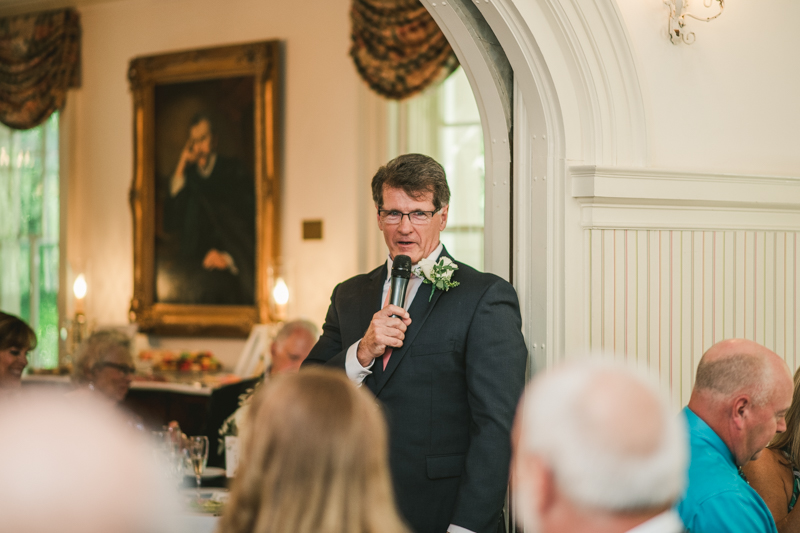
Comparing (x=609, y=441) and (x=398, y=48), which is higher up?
(x=398, y=48)

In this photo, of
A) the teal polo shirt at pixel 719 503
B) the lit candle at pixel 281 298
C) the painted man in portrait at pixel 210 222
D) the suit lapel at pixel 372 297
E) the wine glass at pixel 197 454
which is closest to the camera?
the teal polo shirt at pixel 719 503

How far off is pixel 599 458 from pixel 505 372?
1328 mm

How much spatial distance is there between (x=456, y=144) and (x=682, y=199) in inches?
156

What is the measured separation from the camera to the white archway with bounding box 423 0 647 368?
2.95 metres

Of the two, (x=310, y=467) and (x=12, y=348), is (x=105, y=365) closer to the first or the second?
(x=12, y=348)

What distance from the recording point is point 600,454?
123cm

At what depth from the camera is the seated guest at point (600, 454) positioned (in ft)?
4.06

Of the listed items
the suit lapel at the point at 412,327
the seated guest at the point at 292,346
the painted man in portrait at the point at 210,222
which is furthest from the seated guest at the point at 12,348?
the painted man in portrait at the point at 210,222

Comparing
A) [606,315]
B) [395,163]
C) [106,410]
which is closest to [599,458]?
[106,410]

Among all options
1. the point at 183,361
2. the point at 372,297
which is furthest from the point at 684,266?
the point at 183,361

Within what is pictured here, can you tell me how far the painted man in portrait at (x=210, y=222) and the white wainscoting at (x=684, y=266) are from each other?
16.9ft

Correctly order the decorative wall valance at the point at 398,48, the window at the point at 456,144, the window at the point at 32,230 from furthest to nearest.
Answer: the window at the point at 32,230 → the window at the point at 456,144 → the decorative wall valance at the point at 398,48

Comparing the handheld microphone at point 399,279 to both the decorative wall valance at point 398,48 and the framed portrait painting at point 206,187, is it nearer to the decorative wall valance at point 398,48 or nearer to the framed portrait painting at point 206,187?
the decorative wall valance at point 398,48

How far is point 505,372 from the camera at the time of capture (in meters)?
2.56
